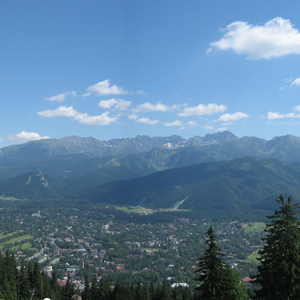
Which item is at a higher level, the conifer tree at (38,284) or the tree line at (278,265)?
the tree line at (278,265)

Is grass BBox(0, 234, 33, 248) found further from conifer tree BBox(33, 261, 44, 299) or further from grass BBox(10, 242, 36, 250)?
conifer tree BBox(33, 261, 44, 299)

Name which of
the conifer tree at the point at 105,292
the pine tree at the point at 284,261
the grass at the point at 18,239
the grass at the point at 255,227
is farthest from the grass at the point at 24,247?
the pine tree at the point at 284,261

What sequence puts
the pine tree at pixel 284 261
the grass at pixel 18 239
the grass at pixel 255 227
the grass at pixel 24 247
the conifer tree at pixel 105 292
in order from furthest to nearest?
the grass at pixel 255 227 → the grass at pixel 18 239 → the grass at pixel 24 247 → the conifer tree at pixel 105 292 → the pine tree at pixel 284 261

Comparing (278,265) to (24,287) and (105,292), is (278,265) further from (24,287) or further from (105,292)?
(24,287)

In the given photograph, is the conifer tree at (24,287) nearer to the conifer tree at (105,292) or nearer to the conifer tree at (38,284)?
the conifer tree at (38,284)

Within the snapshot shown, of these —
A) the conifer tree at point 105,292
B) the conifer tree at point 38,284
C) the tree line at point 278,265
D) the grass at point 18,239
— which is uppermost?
the tree line at point 278,265

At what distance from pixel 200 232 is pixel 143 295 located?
398 ft

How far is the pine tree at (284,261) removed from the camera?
19031 millimetres

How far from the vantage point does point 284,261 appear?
62.9ft

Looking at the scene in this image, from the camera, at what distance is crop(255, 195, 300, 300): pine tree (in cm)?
1903

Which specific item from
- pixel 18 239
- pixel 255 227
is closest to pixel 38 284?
pixel 18 239

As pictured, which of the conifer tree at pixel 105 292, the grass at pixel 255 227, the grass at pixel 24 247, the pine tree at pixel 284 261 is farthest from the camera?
the grass at pixel 255 227

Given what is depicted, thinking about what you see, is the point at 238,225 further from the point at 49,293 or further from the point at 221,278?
the point at 221,278

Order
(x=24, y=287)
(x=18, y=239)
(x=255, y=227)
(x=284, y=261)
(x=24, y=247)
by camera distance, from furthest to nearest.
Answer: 1. (x=255, y=227)
2. (x=18, y=239)
3. (x=24, y=247)
4. (x=24, y=287)
5. (x=284, y=261)
